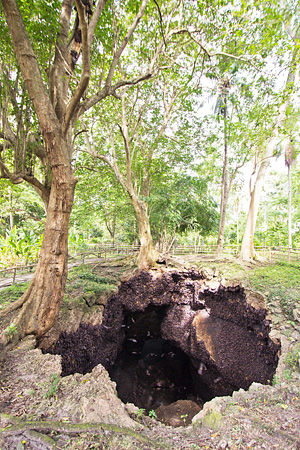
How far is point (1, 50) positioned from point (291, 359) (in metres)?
8.76

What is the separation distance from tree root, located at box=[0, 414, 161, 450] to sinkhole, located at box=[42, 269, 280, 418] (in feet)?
8.68

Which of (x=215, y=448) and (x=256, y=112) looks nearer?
(x=215, y=448)

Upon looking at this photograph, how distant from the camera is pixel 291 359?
420 cm

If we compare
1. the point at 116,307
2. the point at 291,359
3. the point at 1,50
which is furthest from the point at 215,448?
the point at 1,50

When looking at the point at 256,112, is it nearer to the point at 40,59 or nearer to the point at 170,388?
the point at 40,59

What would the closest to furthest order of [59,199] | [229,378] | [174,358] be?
[59,199] → [229,378] → [174,358]

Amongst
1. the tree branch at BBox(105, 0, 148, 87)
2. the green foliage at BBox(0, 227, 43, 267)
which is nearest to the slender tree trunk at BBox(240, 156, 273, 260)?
the tree branch at BBox(105, 0, 148, 87)

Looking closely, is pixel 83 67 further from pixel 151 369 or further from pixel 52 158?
pixel 151 369

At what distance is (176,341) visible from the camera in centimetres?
933

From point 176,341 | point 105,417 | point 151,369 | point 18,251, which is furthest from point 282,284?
point 18,251

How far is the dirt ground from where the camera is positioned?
2275 mm

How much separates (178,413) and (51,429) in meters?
5.07

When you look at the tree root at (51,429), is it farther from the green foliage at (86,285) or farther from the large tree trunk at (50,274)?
the green foliage at (86,285)

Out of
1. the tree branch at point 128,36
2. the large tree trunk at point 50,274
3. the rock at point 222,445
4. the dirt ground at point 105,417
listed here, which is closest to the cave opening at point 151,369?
the large tree trunk at point 50,274
